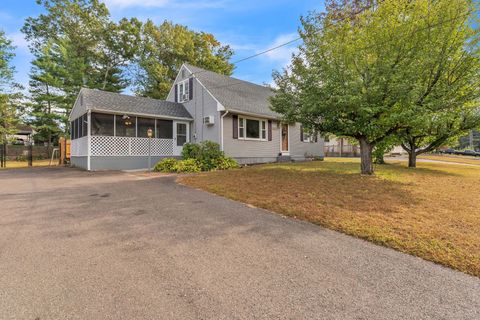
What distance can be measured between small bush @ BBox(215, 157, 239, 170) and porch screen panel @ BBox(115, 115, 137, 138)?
5.08 metres

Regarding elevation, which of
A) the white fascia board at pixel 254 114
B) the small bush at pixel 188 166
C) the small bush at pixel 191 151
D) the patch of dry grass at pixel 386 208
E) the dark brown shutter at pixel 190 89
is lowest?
the patch of dry grass at pixel 386 208

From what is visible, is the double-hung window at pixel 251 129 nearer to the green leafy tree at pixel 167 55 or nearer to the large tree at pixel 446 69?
the large tree at pixel 446 69

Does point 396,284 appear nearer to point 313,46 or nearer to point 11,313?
point 11,313

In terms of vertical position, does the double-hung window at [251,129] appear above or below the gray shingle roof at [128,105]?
below

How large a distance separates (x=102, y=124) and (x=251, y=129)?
809 cm

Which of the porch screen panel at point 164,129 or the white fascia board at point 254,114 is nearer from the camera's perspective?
the white fascia board at point 254,114

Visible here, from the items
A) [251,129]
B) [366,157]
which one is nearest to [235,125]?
[251,129]

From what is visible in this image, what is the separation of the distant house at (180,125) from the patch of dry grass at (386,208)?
5.23m

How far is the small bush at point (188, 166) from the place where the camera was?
11.4 meters

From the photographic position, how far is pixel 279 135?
645 inches

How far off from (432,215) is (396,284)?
9.66 feet

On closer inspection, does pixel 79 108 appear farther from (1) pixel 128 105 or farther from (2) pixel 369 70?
(2) pixel 369 70

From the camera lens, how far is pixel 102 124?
1277 centimetres

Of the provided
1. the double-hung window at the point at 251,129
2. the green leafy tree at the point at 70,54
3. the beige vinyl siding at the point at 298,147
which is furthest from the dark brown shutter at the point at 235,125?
the green leafy tree at the point at 70,54
